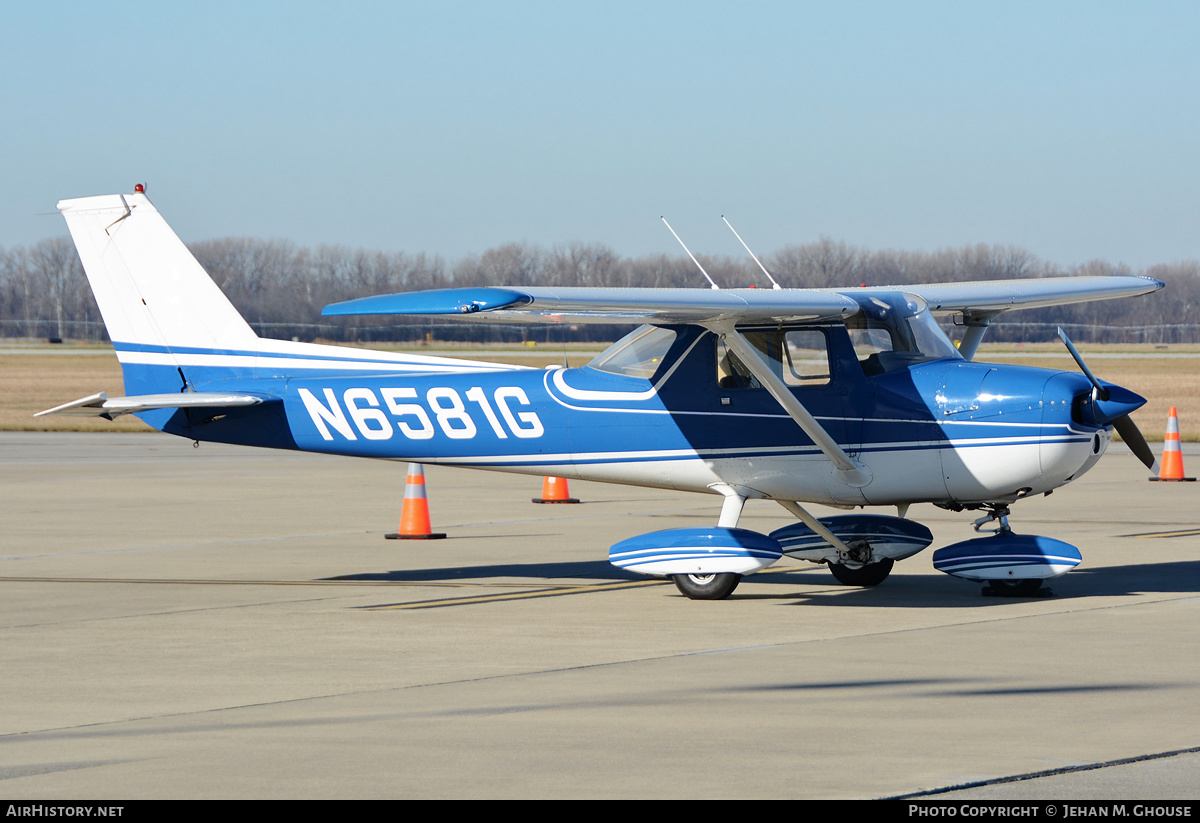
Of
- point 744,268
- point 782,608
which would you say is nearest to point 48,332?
point 744,268

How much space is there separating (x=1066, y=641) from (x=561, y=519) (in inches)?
340

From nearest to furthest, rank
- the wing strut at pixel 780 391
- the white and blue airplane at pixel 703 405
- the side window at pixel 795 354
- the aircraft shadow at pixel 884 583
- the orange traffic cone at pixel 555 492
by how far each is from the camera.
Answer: the white and blue airplane at pixel 703 405 < the wing strut at pixel 780 391 < the aircraft shadow at pixel 884 583 < the side window at pixel 795 354 < the orange traffic cone at pixel 555 492

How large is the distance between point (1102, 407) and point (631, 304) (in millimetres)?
3293

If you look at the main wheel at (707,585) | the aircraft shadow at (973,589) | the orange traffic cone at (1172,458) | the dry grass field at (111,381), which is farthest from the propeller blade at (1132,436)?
the dry grass field at (111,381)

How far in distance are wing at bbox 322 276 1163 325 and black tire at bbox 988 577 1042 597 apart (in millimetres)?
2175

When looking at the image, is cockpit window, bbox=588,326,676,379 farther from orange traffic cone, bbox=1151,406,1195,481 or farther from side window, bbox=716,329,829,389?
orange traffic cone, bbox=1151,406,1195,481

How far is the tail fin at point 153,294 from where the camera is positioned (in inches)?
483

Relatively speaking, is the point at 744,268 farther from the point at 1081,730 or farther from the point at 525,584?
the point at 1081,730

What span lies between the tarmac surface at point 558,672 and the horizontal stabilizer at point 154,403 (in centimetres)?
133

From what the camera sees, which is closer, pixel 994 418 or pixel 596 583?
pixel 994 418

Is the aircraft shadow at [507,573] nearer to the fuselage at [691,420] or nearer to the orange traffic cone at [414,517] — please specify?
the fuselage at [691,420]

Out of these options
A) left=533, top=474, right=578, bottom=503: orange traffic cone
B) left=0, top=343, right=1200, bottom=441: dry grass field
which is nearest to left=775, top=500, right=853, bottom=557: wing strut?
left=533, top=474, right=578, bottom=503: orange traffic cone

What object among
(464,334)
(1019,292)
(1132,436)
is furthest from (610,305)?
(464,334)

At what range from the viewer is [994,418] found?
10328 millimetres
